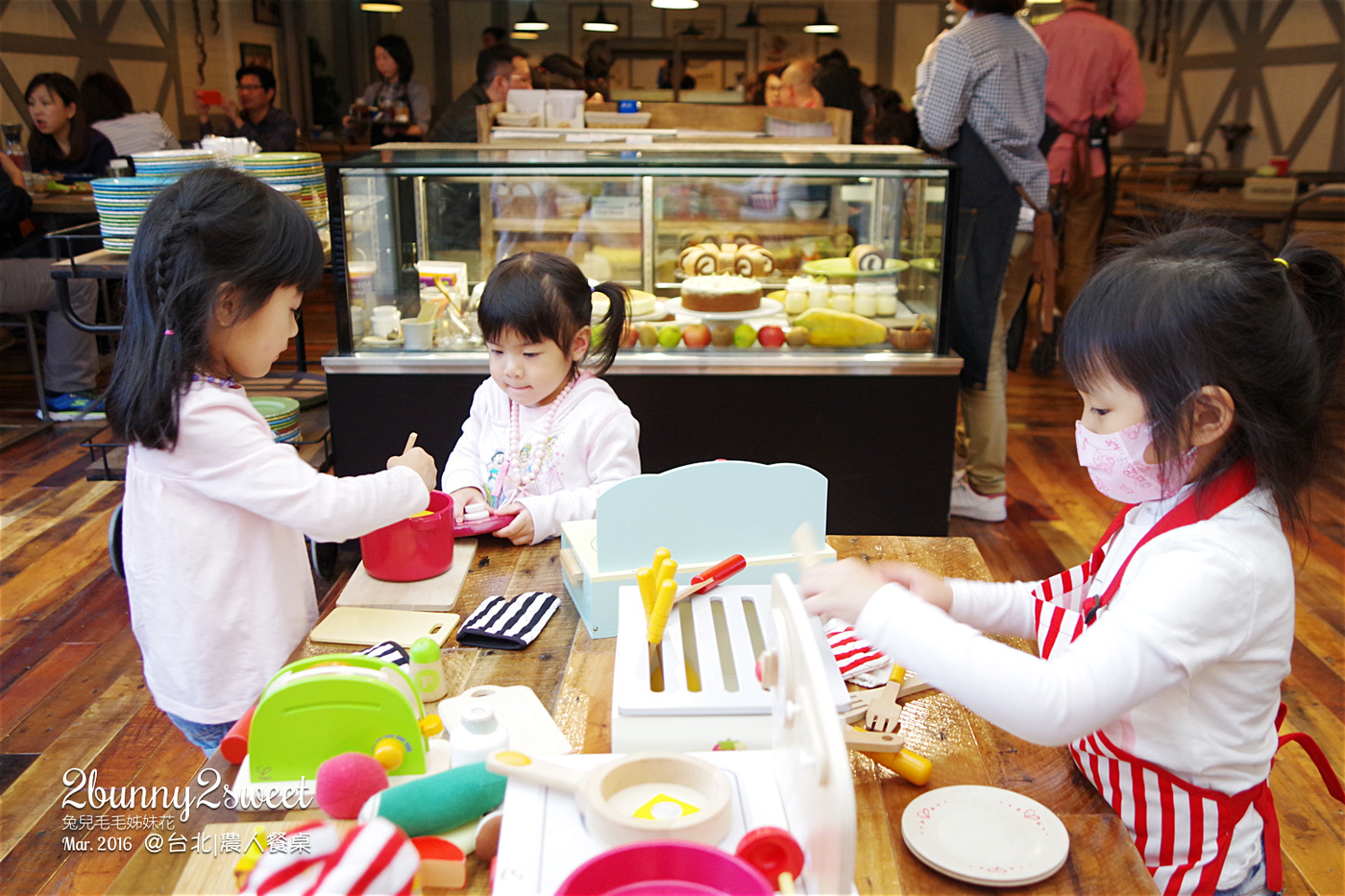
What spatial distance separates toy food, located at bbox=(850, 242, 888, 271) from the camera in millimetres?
3297

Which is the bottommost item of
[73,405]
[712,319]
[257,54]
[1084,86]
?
[73,405]

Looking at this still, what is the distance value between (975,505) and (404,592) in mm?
2774

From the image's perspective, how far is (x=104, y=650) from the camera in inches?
110

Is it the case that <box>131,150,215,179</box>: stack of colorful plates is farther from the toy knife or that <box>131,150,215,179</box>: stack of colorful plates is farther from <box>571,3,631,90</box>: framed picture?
<box>571,3,631,90</box>: framed picture

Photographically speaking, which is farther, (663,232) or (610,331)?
(663,232)

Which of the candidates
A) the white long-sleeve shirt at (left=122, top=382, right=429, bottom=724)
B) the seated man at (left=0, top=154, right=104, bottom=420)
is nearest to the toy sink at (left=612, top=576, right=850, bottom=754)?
the white long-sleeve shirt at (left=122, top=382, right=429, bottom=724)

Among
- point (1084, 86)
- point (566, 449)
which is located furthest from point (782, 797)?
point (1084, 86)

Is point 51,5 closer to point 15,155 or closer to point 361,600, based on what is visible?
point 15,155

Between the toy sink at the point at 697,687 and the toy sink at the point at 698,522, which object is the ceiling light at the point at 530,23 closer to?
the toy sink at the point at 698,522

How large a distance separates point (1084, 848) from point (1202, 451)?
435 mm

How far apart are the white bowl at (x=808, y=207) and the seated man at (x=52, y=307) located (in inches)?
127

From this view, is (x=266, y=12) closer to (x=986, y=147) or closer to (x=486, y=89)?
(x=486, y=89)

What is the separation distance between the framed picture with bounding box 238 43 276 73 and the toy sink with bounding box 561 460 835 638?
11.1 metres

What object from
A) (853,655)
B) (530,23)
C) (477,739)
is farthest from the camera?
(530,23)
